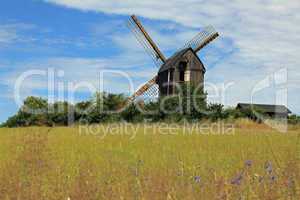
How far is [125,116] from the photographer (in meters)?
31.3

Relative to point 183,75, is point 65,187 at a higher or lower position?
lower

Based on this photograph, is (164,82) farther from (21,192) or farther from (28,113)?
(21,192)

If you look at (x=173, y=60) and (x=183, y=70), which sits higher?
(x=173, y=60)

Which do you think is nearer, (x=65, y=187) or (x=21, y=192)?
(x=21, y=192)

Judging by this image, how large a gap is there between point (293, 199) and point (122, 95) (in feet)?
101

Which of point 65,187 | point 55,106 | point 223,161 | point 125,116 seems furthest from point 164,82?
point 65,187

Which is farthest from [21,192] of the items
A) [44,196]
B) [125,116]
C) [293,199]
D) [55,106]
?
[55,106]

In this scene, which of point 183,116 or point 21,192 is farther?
point 183,116

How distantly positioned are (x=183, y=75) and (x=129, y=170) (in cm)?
2739

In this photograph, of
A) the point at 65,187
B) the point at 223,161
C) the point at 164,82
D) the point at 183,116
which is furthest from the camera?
the point at 164,82

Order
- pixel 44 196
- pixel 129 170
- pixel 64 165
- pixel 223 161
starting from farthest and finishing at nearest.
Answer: pixel 223 161 < pixel 64 165 < pixel 129 170 < pixel 44 196

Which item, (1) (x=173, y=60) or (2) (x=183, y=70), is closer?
(2) (x=183, y=70)

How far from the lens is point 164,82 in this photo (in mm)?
33344

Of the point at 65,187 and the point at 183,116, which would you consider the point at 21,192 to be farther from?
the point at 183,116
